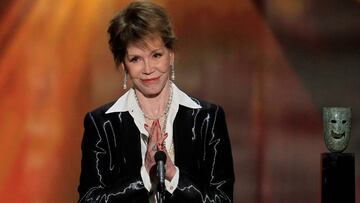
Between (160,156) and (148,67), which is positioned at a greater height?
(148,67)

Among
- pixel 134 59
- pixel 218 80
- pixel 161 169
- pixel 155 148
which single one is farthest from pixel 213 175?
pixel 218 80

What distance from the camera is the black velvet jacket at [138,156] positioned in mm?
2111

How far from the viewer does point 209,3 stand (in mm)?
3379

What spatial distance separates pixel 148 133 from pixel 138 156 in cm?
10

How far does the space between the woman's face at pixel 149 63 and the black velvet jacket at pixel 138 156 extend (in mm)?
173

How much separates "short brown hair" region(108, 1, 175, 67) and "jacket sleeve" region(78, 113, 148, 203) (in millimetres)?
305

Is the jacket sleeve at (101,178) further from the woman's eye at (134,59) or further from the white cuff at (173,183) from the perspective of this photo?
the woman's eye at (134,59)

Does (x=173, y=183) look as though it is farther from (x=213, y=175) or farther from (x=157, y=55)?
(x=157, y=55)

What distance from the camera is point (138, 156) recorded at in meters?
2.19

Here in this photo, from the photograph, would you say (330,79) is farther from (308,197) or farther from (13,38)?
(13,38)

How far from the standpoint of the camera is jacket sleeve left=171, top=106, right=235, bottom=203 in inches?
81.7

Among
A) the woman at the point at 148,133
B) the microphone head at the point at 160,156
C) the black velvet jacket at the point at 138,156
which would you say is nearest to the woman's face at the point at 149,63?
the woman at the point at 148,133

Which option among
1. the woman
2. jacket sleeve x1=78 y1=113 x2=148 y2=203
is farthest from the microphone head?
jacket sleeve x1=78 y1=113 x2=148 y2=203

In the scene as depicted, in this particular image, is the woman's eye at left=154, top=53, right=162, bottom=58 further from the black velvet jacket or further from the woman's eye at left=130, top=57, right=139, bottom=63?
the black velvet jacket
